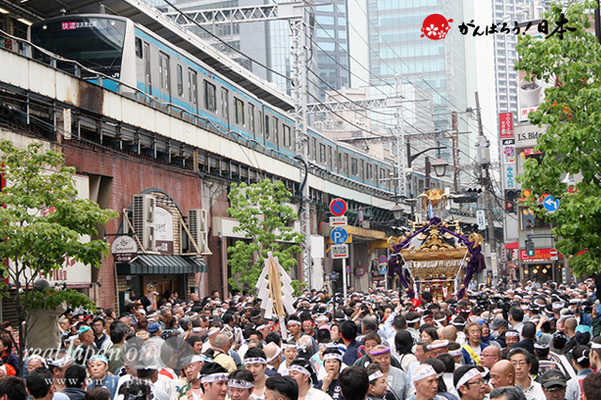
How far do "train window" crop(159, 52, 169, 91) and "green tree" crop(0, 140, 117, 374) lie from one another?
1390 cm

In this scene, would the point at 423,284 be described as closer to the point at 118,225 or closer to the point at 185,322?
the point at 118,225

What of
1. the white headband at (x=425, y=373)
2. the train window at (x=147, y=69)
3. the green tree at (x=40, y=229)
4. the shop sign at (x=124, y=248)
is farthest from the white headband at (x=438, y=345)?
the train window at (x=147, y=69)

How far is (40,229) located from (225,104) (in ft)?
70.5

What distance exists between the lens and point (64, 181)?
40.1 ft

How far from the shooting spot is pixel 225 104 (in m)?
32.3

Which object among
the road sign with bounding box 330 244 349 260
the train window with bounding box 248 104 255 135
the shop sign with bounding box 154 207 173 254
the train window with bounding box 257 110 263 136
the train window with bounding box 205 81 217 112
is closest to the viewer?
the road sign with bounding box 330 244 349 260

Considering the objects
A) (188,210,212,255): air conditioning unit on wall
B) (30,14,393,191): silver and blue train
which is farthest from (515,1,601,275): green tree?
(188,210,212,255): air conditioning unit on wall

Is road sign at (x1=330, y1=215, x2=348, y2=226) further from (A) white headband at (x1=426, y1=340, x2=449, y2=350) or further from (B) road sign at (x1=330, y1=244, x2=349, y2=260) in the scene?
(A) white headband at (x1=426, y1=340, x2=449, y2=350)

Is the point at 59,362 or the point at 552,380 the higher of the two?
the point at 59,362

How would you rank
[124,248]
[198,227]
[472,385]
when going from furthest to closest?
[198,227], [124,248], [472,385]

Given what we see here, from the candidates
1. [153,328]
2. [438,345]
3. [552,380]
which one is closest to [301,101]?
[153,328]

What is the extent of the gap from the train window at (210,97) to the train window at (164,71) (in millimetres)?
3674

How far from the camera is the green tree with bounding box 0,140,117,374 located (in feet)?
37.3

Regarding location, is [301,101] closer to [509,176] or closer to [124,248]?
[124,248]
